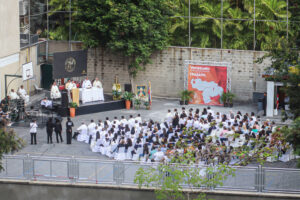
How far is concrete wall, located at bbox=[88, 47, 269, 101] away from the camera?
121 ft

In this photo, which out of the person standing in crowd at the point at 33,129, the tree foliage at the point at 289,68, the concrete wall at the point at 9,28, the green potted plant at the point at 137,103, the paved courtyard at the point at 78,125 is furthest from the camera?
the green potted plant at the point at 137,103

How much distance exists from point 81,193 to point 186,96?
15682 millimetres

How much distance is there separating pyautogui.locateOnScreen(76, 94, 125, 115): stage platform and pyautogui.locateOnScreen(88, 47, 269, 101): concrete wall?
11.4 ft

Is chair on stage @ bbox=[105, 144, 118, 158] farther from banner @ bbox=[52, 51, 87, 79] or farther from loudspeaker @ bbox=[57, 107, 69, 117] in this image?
banner @ bbox=[52, 51, 87, 79]

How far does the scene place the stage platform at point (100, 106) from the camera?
34.9 metres

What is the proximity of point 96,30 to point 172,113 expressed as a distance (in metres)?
7.67

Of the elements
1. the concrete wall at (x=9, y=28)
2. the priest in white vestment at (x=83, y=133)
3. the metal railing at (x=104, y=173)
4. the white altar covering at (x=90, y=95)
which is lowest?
the metal railing at (x=104, y=173)

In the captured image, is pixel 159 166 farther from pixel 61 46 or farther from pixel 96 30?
pixel 61 46

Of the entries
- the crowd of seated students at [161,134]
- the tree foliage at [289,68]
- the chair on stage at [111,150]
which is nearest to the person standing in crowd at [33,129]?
the crowd of seated students at [161,134]

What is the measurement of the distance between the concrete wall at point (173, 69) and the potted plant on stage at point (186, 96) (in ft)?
4.92

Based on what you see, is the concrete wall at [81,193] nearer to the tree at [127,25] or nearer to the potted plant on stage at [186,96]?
the tree at [127,25]

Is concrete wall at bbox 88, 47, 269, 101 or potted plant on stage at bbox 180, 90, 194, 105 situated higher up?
concrete wall at bbox 88, 47, 269, 101

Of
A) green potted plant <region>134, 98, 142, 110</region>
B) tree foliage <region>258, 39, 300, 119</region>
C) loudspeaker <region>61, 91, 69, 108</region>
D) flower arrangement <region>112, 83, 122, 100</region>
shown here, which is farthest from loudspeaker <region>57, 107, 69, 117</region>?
tree foliage <region>258, 39, 300, 119</region>

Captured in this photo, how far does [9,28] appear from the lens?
3556 centimetres
